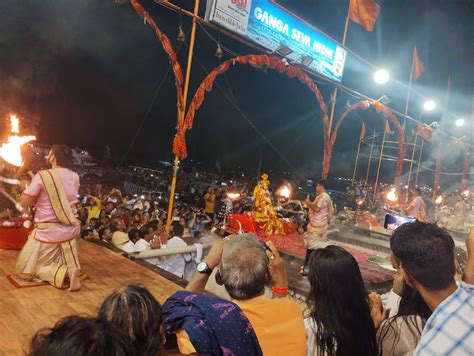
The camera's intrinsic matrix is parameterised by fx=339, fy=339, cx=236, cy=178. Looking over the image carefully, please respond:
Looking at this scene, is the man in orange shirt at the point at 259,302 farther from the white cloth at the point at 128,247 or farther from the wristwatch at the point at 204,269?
the white cloth at the point at 128,247

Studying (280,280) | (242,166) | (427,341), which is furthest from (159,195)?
(242,166)

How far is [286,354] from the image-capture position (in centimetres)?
186

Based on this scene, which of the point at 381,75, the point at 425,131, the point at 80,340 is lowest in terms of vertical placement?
the point at 80,340

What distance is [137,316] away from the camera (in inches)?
56.3

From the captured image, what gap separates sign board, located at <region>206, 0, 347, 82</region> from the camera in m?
8.83

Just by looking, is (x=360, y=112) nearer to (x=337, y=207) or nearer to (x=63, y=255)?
(x=337, y=207)

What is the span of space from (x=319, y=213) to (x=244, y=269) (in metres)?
6.19

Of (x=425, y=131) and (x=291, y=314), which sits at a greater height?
(x=425, y=131)

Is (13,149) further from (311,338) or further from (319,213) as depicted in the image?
(319,213)

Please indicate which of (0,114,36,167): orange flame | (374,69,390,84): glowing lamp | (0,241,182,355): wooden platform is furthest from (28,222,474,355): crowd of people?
(374,69,390,84): glowing lamp

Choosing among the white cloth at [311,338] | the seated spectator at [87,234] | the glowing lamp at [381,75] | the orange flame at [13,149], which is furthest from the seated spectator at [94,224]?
the glowing lamp at [381,75]

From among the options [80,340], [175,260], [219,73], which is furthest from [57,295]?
[219,73]

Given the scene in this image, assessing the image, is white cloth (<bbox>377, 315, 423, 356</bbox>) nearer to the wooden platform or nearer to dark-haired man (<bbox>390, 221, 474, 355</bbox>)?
dark-haired man (<bbox>390, 221, 474, 355</bbox>)

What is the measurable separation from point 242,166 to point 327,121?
101 feet
